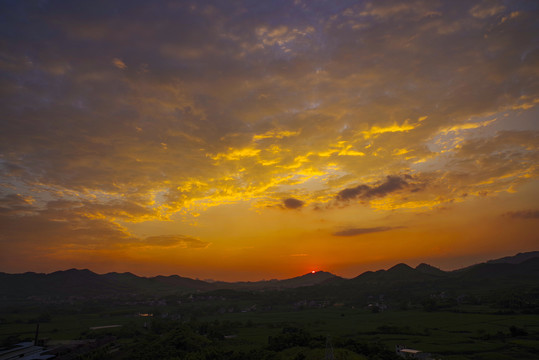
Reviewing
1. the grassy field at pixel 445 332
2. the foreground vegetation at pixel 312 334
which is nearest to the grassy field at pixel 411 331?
the grassy field at pixel 445 332

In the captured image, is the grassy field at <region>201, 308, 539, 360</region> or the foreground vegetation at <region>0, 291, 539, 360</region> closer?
the foreground vegetation at <region>0, 291, 539, 360</region>

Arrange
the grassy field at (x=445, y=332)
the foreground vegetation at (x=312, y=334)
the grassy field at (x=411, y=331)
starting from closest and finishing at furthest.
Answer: the foreground vegetation at (x=312, y=334), the grassy field at (x=445, y=332), the grassy field at (x=411, y=331)

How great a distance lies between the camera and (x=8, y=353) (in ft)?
264

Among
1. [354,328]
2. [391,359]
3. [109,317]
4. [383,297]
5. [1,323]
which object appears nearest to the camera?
[391,359]

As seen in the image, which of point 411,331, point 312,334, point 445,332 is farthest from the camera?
point 411,331

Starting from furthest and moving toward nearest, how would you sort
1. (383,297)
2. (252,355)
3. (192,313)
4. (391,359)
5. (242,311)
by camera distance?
(383,297)
(242,311)
(192,313)
(252,355)
(391,359)

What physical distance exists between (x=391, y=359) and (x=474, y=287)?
6777 inches

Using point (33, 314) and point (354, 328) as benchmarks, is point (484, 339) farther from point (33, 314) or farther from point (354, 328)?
point (33, 314)

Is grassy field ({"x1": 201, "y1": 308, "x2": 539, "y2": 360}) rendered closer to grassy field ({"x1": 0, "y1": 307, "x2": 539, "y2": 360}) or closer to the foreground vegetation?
grassy field ({"x1": 0, "y1": 307, "x2": 539, "y2": 360})

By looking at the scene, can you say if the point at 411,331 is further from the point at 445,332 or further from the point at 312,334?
the point at 312,334

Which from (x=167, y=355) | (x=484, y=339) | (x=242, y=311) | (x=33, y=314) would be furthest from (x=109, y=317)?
(x=484, y=339)

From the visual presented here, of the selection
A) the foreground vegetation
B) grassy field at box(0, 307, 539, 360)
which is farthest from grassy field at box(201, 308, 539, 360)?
the foreground vegetation

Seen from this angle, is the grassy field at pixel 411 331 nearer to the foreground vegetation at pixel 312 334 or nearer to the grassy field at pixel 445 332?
the grassy field at pixel 445 332

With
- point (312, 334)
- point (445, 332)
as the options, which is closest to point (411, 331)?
point (445, 332)
